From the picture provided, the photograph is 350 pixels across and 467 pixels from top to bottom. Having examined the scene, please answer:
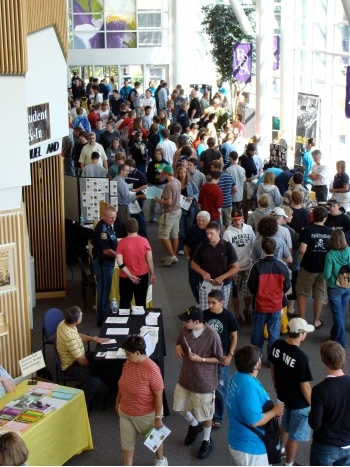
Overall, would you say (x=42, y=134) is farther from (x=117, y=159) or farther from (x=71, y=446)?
(x=71, y=446)

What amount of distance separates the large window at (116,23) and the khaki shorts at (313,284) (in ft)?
65.7

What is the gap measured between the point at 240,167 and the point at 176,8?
15420 mm

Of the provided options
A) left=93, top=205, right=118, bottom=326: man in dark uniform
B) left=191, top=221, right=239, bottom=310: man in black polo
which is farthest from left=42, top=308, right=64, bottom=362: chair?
left=191, top=221, right=239, bottom=310: man in black polo

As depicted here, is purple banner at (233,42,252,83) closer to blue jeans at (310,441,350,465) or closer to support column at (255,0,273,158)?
support column at (255,0,273,158)

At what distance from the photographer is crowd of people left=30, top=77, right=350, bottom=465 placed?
18.1ft

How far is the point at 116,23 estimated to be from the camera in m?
27.4

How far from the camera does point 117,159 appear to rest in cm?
1245

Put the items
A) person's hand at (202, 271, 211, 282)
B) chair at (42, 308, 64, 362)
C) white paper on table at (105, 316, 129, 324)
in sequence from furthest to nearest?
person's hand at (202, 271, 211, 282) < white paper on table at (105, 316, 129, 324) < chair at (42, 308, 64, 362)

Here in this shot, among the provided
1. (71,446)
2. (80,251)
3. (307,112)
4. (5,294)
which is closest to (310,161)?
(307,112)

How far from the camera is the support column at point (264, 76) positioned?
715 inches

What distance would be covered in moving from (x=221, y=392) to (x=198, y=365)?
72 cm

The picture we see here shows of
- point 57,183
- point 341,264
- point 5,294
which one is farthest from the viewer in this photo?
point 57,183

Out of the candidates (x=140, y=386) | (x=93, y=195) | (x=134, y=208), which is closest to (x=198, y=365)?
(x=140, y=386)

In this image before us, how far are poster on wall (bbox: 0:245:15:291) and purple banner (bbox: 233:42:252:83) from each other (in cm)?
1272
